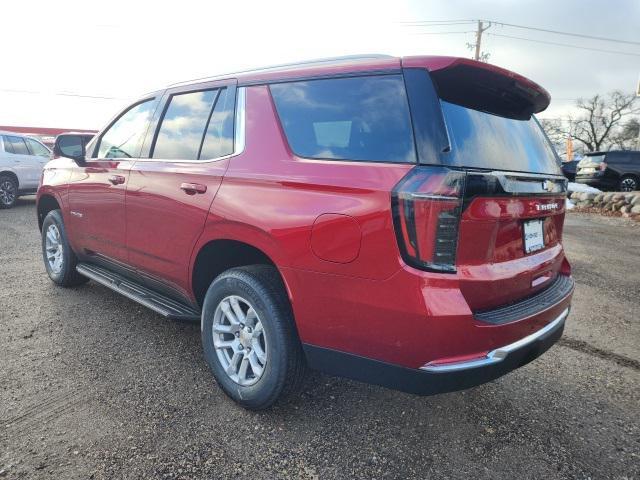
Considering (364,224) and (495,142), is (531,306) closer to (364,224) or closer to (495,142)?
(495,142)

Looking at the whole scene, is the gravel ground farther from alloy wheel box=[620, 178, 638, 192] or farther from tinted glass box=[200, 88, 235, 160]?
alloy wheel box=[620, 178, 638, 192]

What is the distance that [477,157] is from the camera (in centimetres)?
198

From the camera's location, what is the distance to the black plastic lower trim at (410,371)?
1.85 meters

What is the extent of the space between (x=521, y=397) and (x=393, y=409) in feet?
2.74

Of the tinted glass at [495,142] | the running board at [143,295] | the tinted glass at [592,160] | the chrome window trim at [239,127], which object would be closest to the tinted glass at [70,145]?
the running board at [143,295]

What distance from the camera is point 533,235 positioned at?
2256 millimetres

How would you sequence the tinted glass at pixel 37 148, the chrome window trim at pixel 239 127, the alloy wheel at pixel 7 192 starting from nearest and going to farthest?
the chrome window trim at pixel 239 127 → the alloy wheel at pixel 7 192 → the tinted glass at pixel 37 148

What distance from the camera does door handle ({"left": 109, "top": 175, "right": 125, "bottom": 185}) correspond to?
11.0ft

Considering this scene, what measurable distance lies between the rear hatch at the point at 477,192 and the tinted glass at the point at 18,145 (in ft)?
39.8

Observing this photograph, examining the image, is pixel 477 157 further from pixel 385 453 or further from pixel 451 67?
pixel 385 453

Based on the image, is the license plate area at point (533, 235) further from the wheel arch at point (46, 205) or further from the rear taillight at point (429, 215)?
the wheel arch at point (46, 205)

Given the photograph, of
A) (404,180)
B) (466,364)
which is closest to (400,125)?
(404,180)

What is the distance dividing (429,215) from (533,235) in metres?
0.81

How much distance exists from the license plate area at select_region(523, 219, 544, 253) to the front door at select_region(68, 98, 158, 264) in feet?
8.88
